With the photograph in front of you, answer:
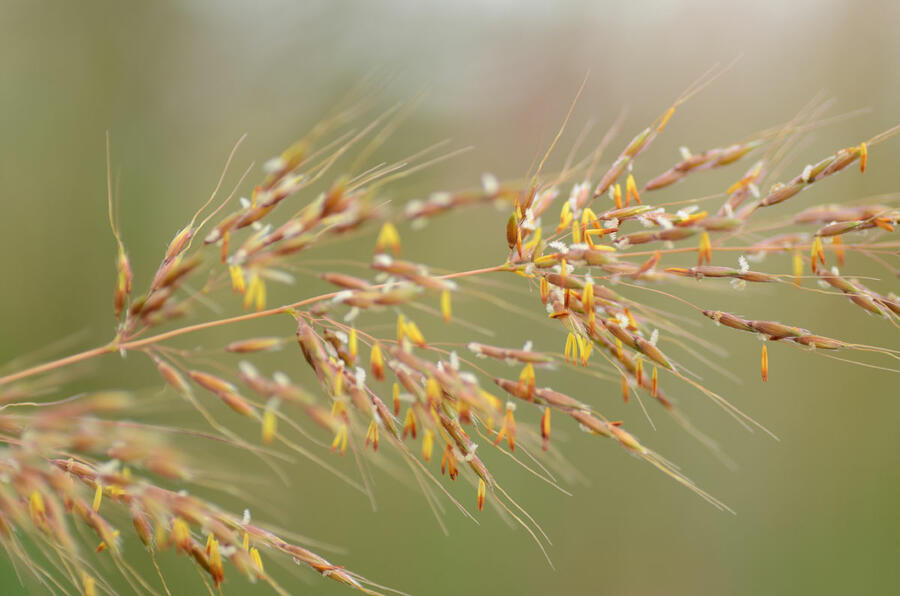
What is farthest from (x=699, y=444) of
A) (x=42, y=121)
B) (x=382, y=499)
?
(x=42, y=121)

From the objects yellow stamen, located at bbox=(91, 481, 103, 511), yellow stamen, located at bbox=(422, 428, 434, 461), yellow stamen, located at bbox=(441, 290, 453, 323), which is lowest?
yellow stamen, located at bbox=(422, 428, 434, 461)

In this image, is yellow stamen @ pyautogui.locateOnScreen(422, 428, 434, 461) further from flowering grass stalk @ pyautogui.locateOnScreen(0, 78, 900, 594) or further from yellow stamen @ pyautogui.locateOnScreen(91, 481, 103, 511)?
yellow stamen @ pyautogui.locateOnScreen(91, 481, 103, 511)

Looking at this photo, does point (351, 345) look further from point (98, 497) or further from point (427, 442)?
point (98, 497)

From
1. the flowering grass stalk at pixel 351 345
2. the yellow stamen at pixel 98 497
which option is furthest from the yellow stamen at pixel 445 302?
the yellow stamen at pixel 98 497

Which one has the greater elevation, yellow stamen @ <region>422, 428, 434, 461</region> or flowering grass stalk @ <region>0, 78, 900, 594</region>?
flowering grass stalk @ <region>0, 78, 900, 594</region>

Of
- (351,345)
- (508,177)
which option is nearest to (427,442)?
(351,345)

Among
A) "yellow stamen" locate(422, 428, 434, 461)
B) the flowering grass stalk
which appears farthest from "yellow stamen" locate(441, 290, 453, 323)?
"yellow stamen" locate(422, 428, 434, 461)

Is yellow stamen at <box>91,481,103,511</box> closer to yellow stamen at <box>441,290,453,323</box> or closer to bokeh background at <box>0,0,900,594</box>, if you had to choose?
yellow stamen at <box>441,290,453,323</box>

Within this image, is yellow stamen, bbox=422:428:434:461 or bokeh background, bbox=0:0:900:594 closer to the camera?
yellow stamen, bbox=422:428:434:461

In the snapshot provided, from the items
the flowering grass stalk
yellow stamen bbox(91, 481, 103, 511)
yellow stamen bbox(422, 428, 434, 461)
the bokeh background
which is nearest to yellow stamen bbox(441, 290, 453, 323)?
the flowering grass stalk
